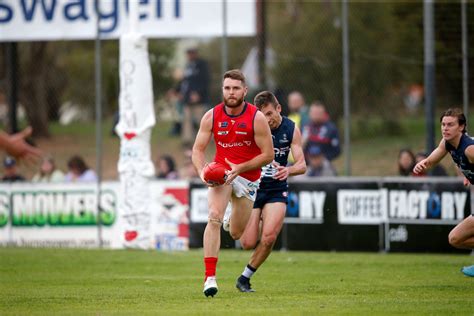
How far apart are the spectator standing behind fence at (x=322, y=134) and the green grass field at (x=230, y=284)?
319 cm

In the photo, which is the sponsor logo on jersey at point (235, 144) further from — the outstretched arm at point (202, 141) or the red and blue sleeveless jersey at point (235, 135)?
the outstretched arm at point (202, 141)

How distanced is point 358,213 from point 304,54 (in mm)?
5935

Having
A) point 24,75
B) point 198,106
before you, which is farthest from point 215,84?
point 24,75

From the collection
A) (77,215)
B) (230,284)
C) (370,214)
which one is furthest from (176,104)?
(230,284)

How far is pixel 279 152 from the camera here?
13117 millimetres

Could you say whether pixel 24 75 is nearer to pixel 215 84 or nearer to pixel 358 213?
pixel 215 84

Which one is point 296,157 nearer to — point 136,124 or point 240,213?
point 240,213

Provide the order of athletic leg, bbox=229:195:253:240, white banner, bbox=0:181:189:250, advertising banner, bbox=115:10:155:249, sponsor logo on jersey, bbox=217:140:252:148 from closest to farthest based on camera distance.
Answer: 1. sponsor logo on jersey, bbox=217:140:252:148
2. athletic leg, bbox=229:195:253:240
3. advertising banner, bbox=115:10:155:249
4. white banner, bbox=0:181:189:250

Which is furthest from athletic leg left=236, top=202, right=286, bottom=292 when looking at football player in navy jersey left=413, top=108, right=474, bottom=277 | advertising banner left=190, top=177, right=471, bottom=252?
advertising banner left=190, top=177, right=471, bottom=252

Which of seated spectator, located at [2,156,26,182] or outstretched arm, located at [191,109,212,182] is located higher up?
outstretched arm, located at [191,109,212,182]

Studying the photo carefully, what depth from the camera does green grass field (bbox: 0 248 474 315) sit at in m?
10.8

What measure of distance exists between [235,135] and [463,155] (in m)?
3.00

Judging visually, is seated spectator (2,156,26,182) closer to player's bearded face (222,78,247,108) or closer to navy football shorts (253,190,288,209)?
navy football shorts (253,190,288,209)

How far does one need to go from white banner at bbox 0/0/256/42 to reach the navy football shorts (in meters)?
8.68
